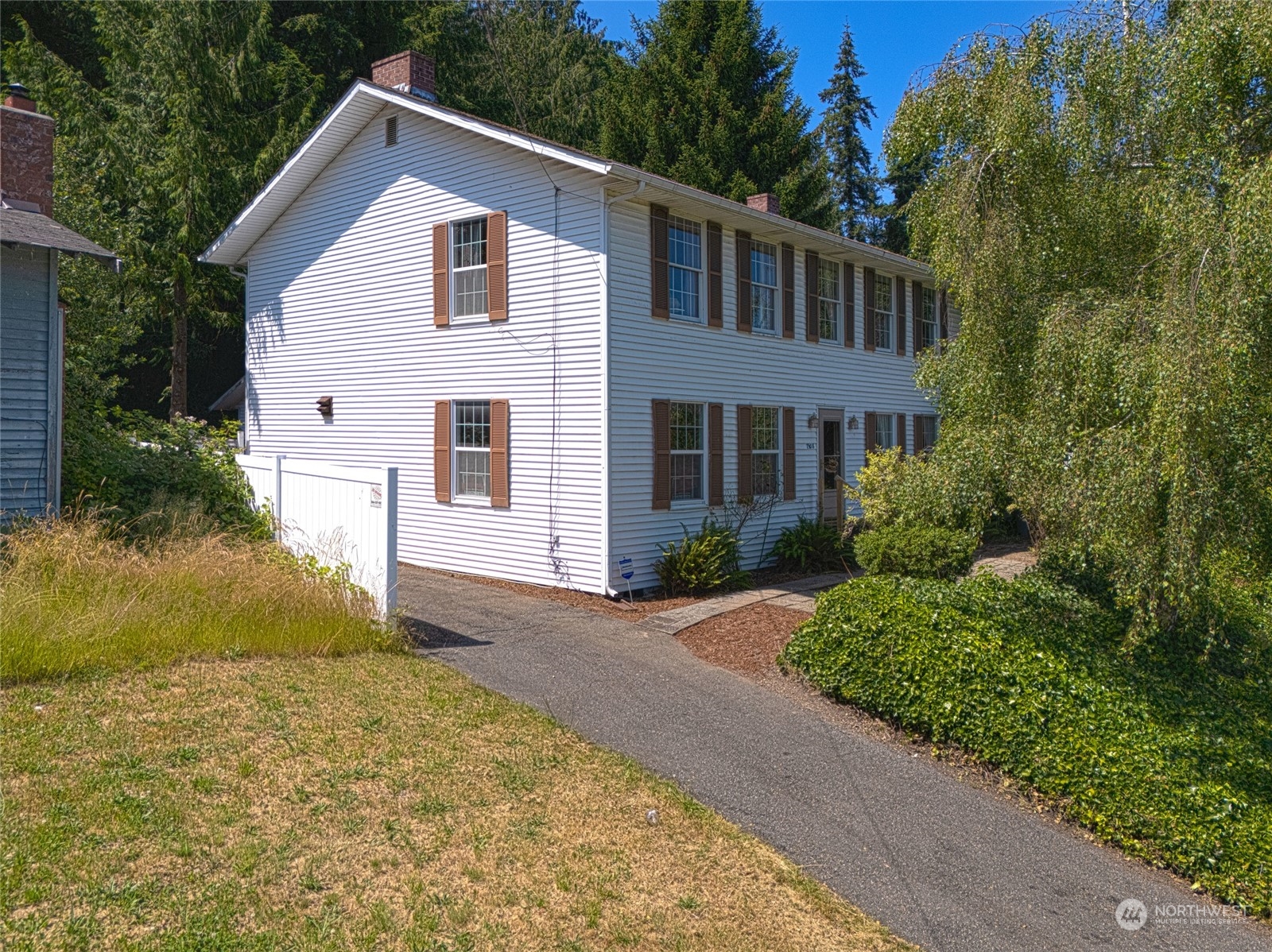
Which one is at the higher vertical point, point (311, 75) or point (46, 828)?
point (311, 75)

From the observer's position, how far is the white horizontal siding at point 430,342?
12734 millimetres

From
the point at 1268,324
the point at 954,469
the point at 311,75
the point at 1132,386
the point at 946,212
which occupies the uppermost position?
the point at 311,75

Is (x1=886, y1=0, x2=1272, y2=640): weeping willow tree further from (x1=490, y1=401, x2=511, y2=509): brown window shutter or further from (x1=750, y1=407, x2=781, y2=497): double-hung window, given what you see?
(x1=490, y1=401, x2=511, y2=509): brown window shutter

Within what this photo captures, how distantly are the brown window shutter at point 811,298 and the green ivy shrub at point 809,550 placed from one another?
3452mm

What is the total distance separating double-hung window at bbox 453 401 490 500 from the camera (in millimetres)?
13805

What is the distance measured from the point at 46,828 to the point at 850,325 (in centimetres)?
1558

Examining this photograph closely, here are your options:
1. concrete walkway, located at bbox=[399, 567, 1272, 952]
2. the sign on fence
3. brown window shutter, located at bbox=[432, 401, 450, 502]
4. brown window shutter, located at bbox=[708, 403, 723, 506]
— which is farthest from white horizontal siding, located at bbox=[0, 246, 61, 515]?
brown window shutter, located at bbox=[708, 403, 723, 506]

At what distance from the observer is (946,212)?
8.36 m

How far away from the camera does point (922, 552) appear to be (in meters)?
11.3

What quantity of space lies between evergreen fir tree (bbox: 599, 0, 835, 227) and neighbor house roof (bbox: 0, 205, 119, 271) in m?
20.0

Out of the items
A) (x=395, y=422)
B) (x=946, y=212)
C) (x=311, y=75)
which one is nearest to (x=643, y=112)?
(x=311, y=75)

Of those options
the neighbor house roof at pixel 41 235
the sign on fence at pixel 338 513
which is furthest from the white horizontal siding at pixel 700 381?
the neighbor house roof at pixel 41 235

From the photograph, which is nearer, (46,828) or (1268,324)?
(46,828)

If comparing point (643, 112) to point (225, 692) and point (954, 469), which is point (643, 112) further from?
point (225, 692)
